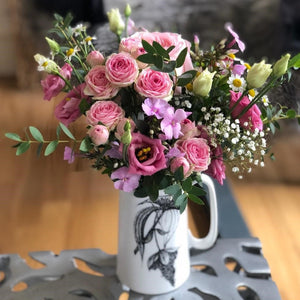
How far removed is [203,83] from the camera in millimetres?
664

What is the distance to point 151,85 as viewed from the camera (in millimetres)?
665

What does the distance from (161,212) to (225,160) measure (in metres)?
0.13

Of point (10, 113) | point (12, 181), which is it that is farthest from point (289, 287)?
point (10, 113)

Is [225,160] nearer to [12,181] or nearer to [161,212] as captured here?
[161,212]

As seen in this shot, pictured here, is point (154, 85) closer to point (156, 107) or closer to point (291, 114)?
point (156, 107)

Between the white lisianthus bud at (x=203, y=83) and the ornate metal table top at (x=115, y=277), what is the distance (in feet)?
1.14

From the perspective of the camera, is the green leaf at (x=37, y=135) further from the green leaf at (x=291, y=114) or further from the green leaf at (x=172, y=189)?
the green leaf at (x=291, y=114)

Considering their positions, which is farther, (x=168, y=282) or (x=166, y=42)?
(x=168, y=282)

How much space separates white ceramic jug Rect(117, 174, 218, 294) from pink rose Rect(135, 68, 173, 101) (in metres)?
0.16

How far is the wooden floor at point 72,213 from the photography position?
1.23 m

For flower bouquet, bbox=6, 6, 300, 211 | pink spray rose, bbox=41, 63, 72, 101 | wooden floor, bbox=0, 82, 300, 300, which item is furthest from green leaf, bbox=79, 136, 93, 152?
wooden floor, bbox=0, 82, 300, 300

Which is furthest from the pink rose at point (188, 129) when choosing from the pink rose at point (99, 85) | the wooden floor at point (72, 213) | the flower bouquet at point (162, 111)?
the wooden floor at point (72, 213)

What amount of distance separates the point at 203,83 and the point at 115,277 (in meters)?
0.39

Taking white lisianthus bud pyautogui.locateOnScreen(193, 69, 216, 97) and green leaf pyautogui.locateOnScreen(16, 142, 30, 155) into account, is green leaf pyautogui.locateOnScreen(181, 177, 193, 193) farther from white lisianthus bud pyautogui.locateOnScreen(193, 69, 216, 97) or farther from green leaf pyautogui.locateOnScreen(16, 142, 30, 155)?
green leaf pyautogui.locateOnScreen(16, 142, 30, 155)
